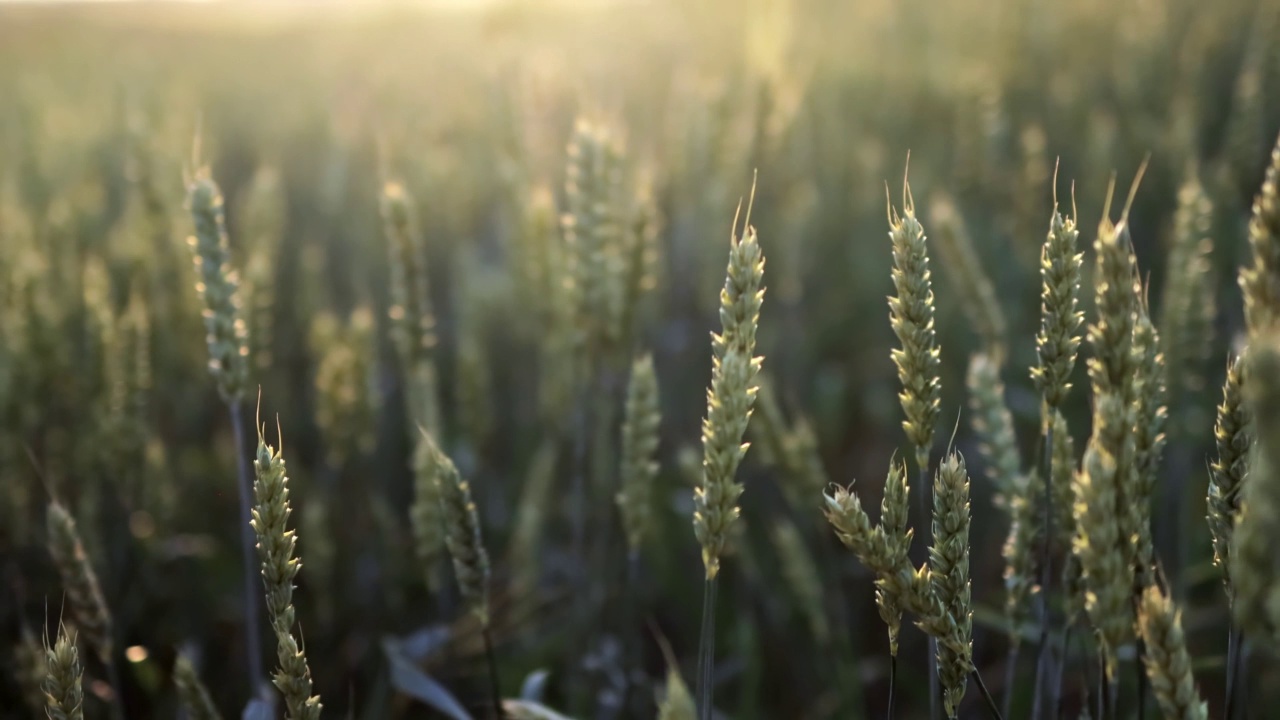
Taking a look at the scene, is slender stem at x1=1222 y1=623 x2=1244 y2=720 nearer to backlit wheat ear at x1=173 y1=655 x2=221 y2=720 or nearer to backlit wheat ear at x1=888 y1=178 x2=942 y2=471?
backlit wheat ear at x1=888 y1=178 x2=942 y2=471

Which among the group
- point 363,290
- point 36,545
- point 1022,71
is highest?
point 1022,71

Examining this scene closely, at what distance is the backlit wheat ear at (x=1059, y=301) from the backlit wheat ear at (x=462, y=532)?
503mm

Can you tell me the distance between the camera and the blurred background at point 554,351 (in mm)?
1399

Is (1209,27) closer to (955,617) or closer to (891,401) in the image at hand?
(891,401)

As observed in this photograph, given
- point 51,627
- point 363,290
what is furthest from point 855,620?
point 51,627

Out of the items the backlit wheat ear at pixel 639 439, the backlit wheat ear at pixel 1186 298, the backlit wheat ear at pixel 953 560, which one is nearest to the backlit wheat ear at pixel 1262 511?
the backlit wheat ear at pixel 953 560

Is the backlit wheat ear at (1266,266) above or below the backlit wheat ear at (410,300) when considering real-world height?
above

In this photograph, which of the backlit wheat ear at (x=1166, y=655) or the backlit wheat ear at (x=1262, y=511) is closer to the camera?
the backlit wheat ear at (x=1262, y=511)

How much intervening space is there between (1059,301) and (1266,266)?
0.15m

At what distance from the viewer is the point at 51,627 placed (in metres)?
1.60

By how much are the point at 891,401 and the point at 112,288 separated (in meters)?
1.67

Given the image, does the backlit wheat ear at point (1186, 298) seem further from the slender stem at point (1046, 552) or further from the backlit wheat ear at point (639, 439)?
the backlit wheat ear at point (639, 439)

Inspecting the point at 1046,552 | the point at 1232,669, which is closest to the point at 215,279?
the point at 1046,552

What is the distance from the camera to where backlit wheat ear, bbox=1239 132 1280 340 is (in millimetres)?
554
